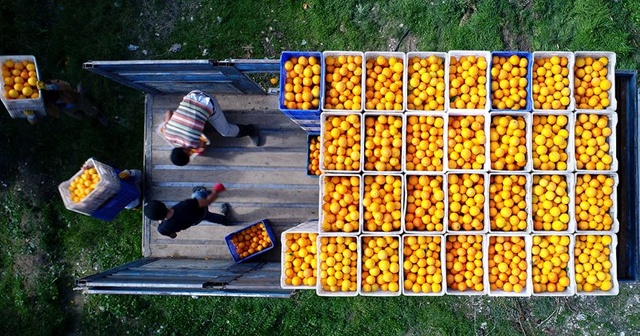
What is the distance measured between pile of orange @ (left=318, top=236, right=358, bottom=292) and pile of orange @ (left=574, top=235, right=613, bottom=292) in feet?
7.06

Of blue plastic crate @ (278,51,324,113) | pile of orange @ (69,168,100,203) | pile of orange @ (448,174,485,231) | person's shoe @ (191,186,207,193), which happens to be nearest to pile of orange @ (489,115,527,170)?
pile of orange @ (448,174,485,231)

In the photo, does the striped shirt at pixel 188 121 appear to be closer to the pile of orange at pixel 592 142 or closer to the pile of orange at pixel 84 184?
the pile of orange at pixel 84 184

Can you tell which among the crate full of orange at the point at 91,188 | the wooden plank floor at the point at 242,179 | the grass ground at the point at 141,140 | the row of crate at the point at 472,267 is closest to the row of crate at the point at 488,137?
the row of crate at the point at 472,267

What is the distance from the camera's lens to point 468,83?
175 inches

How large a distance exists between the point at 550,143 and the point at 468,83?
964 mm

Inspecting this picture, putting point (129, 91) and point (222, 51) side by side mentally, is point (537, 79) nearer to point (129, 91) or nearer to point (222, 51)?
point (222, 51)

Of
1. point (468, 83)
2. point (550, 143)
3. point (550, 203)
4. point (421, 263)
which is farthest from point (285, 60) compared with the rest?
point (550, 203)

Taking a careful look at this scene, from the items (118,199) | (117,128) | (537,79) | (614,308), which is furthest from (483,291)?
(117,128)

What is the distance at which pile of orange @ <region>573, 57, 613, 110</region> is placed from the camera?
4.40 metres

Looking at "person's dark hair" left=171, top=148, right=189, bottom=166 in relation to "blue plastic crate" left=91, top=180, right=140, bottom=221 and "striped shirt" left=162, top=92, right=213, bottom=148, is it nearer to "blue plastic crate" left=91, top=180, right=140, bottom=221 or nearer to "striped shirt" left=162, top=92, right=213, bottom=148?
"striped shirt" left=162, top=92, right=213, bottom=148

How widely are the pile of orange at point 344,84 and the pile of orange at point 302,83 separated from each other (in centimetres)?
11

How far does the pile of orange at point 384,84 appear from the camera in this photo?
4.46 meters

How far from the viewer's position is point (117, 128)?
6605mm

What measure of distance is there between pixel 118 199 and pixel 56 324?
2362 mm
